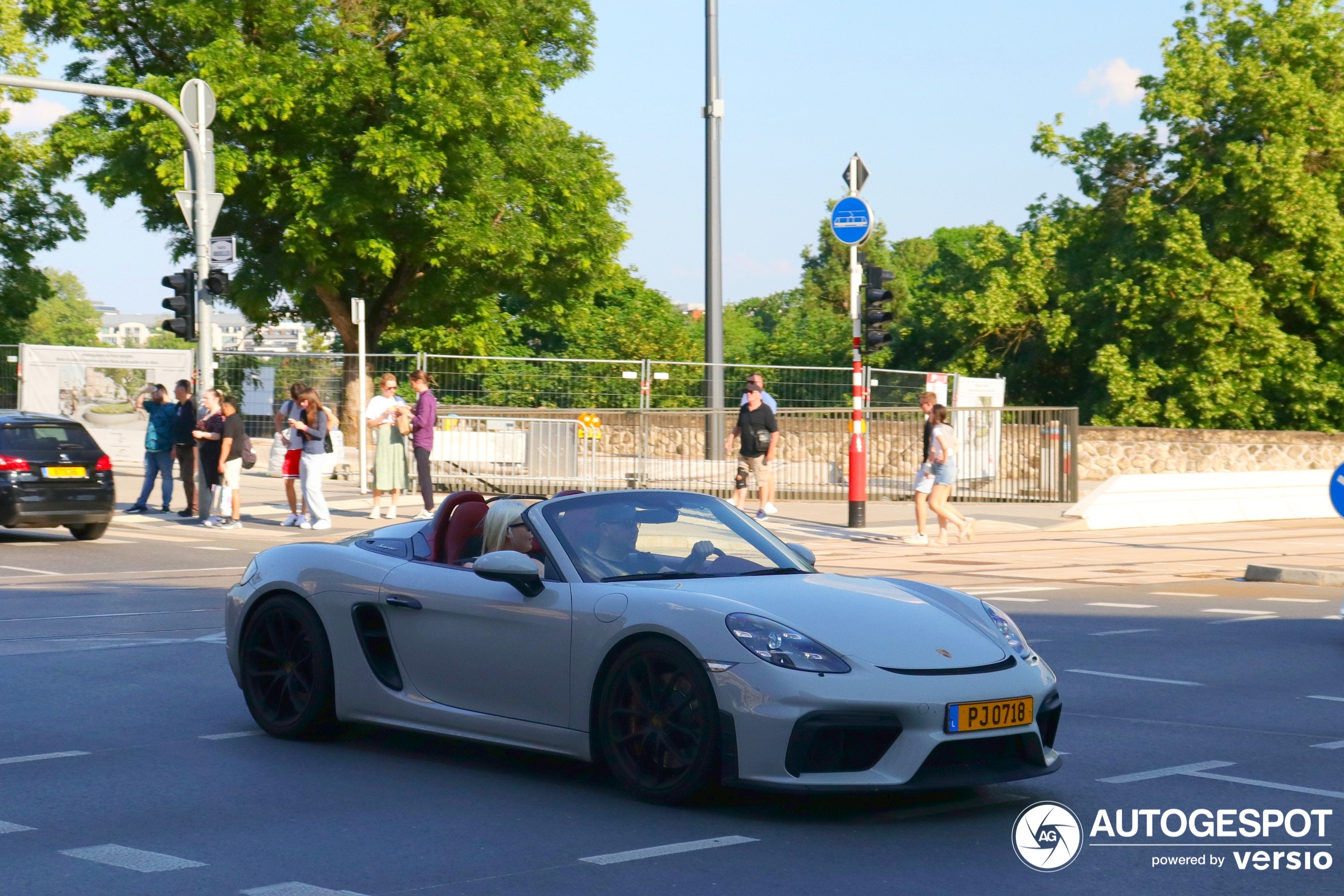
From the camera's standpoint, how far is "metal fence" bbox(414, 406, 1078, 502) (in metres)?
25.0

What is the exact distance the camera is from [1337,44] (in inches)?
1503

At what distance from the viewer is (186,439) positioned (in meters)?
21.4

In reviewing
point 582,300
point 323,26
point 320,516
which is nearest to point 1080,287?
point 582,300

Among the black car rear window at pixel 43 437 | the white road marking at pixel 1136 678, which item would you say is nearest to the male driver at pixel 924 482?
the white road marking at pixel 1136 678

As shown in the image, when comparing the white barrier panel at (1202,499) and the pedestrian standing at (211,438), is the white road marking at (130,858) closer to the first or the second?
the pedestrian standing at (211,438)

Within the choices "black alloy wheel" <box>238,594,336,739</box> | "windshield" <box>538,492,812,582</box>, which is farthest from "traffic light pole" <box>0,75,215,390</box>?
"windshield" <box>538,492,812,582</box>

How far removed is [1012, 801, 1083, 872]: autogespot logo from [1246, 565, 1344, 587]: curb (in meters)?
10.7

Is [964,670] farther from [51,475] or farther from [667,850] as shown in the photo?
[51,475]

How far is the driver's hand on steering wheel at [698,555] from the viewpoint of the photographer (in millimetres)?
6406

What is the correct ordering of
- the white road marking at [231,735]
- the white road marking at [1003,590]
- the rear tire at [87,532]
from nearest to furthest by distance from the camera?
the white road marking at [231,735] < the white road marking at [1003,590] < the rear tire at [87,532]

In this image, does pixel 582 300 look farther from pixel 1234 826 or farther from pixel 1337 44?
pixel 1234 826

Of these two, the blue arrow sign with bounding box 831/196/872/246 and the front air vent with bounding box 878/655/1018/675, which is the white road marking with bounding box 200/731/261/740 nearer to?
the front air vent with bounding box 878/655/1018/675

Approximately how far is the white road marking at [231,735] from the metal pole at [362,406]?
636 inches

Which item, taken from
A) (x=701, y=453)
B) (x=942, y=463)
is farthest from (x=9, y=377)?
(x=942, y=463)
